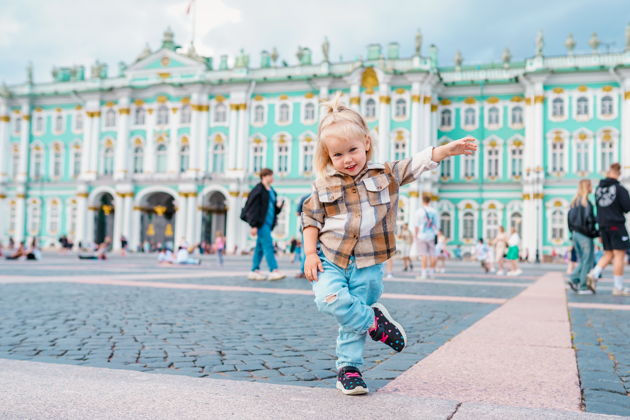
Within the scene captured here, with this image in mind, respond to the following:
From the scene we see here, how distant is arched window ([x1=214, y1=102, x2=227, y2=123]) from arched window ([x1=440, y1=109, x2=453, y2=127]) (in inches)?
563

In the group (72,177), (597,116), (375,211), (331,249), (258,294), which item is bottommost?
(258,294)

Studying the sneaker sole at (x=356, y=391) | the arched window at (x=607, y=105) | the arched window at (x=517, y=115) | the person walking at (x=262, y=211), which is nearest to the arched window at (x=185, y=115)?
the arched window at (x=517, y=115)

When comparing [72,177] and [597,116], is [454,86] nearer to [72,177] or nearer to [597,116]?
[597,116]

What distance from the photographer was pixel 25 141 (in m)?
47.9

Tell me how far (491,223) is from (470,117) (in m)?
6.86

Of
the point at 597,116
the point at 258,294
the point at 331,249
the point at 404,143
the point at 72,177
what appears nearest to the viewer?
the point at 331,249

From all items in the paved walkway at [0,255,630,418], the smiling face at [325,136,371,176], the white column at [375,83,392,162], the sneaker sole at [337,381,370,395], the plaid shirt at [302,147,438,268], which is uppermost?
the white column at [375,83,392,162]

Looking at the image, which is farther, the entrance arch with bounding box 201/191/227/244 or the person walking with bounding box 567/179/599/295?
the entrance arch with bounding box 201/191/227/244

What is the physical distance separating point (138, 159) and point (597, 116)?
97.7 feet

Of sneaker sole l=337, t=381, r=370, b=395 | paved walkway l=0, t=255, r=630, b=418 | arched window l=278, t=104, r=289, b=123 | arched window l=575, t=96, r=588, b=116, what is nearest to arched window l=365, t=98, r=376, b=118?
arched window l=278, t=104, r=289, b=123

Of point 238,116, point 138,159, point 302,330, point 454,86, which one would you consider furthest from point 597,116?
point 302,330

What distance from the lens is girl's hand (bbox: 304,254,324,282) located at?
119 inches

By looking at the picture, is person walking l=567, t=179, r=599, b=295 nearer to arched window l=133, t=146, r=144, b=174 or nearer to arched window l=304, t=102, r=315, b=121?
arched window l=304, t=102, r=315, b=121

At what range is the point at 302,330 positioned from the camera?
509 cm
